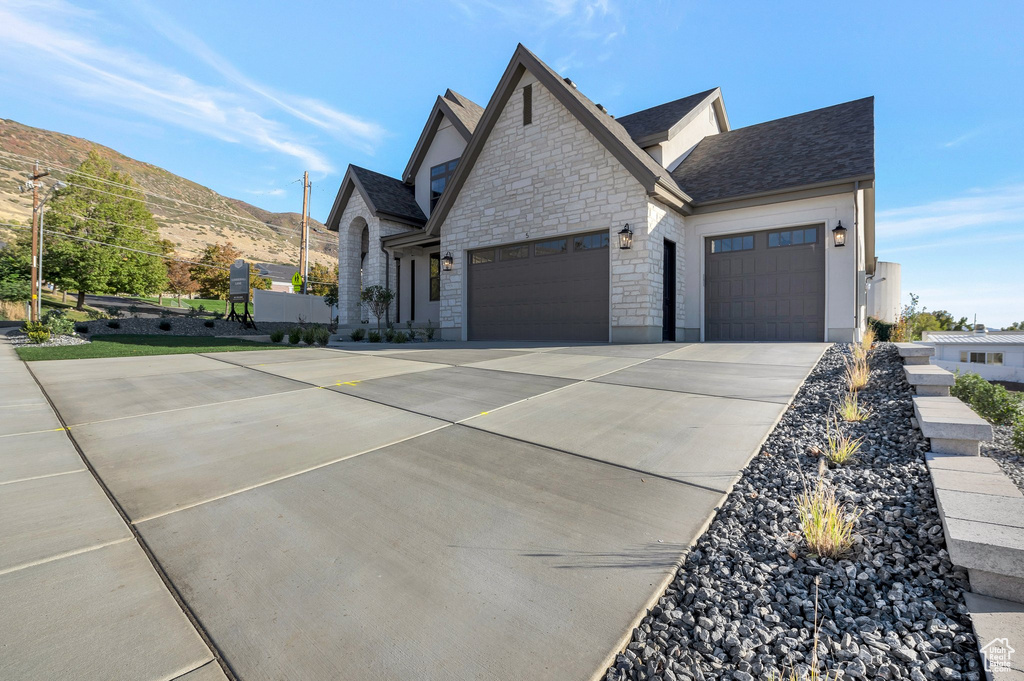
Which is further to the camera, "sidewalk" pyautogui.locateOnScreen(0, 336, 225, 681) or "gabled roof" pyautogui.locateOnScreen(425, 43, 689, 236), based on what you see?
"gabled roof" pyautogui.locateOnScreen(425, 43, 689, 236)

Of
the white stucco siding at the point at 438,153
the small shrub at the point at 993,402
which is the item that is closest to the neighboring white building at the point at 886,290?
the small shrub at the point at 993,402

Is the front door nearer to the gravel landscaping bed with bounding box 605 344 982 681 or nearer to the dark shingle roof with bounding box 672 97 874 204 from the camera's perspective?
the dark shingle roof with bounding box 672 97 874 204

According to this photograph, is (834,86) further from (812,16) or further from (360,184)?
(360,184)

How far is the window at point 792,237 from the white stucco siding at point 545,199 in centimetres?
293

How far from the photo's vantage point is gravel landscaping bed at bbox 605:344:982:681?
4.24 ft

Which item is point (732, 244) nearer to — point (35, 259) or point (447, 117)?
point (447, 117)

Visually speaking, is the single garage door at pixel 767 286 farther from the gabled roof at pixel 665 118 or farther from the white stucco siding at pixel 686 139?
the gabled roof at pixel 665 118

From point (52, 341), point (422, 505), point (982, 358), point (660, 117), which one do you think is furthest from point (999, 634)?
point (982, 358)

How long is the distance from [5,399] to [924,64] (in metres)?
17.0

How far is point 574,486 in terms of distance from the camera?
2.45 m

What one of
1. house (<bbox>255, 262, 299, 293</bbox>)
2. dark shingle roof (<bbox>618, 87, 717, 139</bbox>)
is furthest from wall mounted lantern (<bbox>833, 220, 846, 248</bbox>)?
house (<bbox>255, 262, 299, 293</bbox>)

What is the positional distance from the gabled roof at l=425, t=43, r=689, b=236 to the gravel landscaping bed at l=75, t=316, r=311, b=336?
32.0ft

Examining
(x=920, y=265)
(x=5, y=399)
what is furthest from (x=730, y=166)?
(x=920, y=265)

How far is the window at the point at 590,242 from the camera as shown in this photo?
10.8 metres
